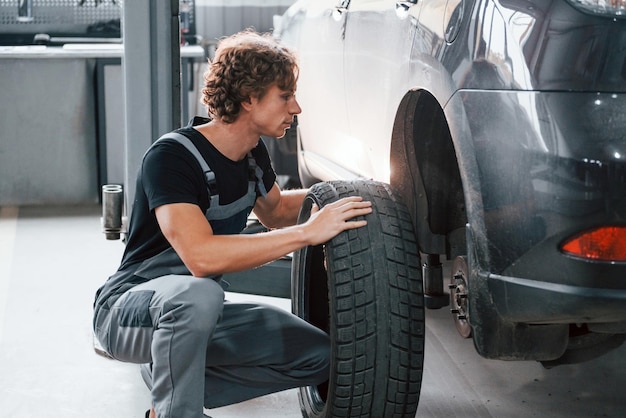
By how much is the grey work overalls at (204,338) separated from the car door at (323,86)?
78 cm

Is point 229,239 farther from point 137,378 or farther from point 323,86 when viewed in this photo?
point 323,86

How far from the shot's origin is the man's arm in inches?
101

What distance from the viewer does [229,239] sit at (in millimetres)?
2602

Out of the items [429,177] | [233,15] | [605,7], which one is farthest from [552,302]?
[233,15]

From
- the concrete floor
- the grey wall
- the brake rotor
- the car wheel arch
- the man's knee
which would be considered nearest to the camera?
the brake rotor

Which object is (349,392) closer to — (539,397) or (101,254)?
(539,397)

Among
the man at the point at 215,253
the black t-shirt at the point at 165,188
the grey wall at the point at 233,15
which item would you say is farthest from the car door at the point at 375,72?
the grey wall at the point at 233,15

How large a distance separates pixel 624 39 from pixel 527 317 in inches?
25.4

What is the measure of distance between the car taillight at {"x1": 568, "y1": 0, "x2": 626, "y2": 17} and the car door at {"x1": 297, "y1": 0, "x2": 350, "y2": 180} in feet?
4.88

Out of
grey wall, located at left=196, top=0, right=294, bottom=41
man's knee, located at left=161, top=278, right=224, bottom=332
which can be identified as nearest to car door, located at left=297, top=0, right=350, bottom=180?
man's knee, located at left=161, top=278, right=224, bottom=332

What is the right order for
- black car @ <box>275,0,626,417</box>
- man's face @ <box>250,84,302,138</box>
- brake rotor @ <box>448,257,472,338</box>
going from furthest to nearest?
man's face @ <box>250,84,302,138</box> < brake rotor @ <box>448,257,472,338</box> < black car @ <box>275,0,626,417</box>

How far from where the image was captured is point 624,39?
6.79ft

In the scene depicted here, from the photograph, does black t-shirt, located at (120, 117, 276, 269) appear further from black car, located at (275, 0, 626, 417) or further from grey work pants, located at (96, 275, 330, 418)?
black car, located at (275, 0, 626, 417)

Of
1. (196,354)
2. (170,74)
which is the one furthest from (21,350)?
(196,354)
